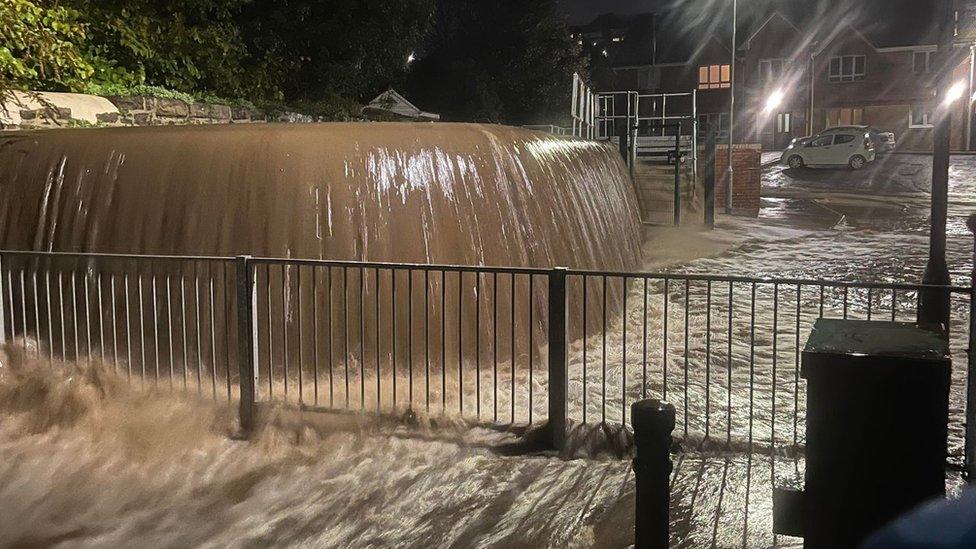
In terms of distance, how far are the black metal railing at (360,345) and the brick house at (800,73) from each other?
40111 millimetres

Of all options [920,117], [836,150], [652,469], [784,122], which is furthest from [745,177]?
[920,117]

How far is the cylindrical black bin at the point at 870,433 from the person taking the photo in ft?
11.3

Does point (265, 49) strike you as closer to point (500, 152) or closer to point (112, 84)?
point (112, 84)

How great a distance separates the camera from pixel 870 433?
3.51 m

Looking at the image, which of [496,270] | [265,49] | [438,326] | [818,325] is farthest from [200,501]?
[265,49]

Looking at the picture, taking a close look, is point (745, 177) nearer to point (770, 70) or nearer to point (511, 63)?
point (511, 63)

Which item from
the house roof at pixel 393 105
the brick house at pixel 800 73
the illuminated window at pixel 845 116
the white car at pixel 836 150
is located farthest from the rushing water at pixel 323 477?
the illuminated window at pixel 845 116

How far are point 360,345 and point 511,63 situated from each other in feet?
105

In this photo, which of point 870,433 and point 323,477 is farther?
point 323,477

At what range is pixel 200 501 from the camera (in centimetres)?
497

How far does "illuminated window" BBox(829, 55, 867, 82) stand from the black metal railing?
4437cm

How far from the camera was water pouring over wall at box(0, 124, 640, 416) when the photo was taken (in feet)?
23.5

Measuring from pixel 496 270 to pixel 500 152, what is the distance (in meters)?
3.21

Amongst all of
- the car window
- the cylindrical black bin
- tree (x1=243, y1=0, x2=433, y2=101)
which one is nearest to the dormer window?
the car window
